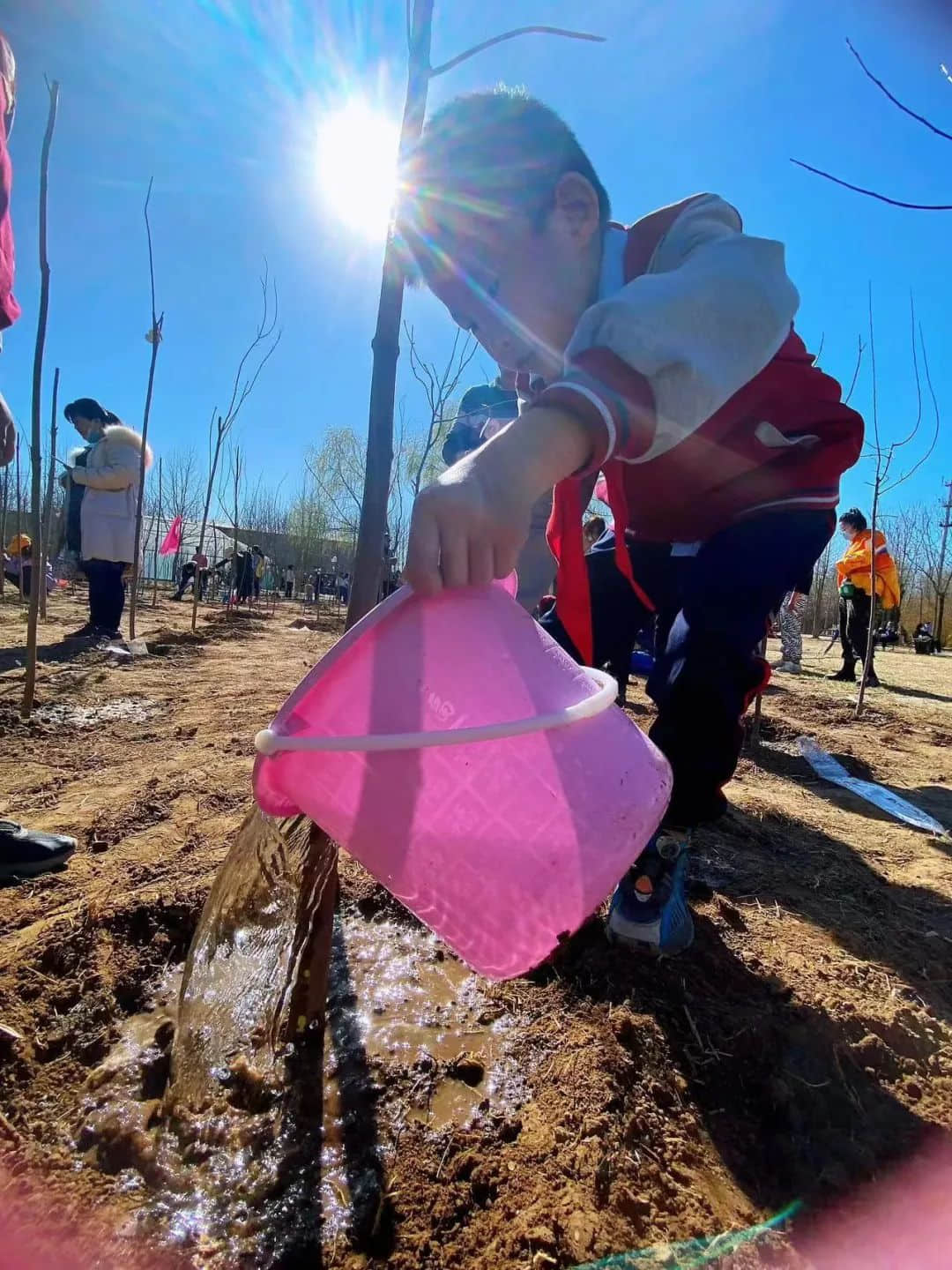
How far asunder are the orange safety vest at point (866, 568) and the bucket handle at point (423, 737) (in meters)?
6.63

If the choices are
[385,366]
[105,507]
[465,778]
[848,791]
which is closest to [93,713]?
[385,366]

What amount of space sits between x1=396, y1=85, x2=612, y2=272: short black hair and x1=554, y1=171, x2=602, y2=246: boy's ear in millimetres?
17

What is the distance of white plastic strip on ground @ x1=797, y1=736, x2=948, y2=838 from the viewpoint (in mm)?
2164

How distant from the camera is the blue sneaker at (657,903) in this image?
1.14m

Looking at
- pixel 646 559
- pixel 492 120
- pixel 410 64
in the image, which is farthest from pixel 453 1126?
pixel 410 64

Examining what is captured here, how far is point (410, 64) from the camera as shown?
143 centimetres


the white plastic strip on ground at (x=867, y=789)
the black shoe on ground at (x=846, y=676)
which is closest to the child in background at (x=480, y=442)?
the white plastic strip on ground at (x=867, y=789)

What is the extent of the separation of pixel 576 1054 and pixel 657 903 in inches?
12.2

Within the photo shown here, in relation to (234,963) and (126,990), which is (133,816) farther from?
(234,963)

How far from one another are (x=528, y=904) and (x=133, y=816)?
1.43m

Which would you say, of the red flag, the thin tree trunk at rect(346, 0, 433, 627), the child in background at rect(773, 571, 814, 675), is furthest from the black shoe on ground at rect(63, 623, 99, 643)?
the red flag

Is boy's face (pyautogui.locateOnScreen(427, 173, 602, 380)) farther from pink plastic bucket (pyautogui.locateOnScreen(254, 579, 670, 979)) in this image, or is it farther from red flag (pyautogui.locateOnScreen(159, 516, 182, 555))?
red flag (pyautogui.locateOnScreen(159, 516, 182, 555))

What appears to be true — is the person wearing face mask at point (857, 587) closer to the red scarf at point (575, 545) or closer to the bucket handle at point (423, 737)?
the red scarf at point (575, 545)

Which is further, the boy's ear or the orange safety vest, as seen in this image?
the orange safety vest
